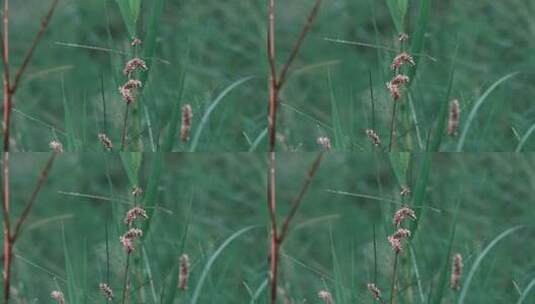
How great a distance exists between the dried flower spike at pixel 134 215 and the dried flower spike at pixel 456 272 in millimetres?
979

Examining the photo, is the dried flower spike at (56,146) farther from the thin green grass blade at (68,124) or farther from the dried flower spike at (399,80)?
the dried flower spike at (399,80)

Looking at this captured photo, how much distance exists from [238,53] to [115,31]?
402 mm

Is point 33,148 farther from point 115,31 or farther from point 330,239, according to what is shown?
point 330,239

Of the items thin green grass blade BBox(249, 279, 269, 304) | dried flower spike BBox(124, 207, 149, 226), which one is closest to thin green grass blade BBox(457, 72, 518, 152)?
thin green grass blade BBox(249, 279, 269, 304)

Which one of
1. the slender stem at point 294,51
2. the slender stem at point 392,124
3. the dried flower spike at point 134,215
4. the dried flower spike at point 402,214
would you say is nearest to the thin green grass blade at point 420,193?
the dried flower spike at point 402,214

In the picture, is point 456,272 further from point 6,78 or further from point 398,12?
point 6,78

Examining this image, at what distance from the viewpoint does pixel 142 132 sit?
136 inches

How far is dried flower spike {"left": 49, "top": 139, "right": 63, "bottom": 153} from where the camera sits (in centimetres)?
344

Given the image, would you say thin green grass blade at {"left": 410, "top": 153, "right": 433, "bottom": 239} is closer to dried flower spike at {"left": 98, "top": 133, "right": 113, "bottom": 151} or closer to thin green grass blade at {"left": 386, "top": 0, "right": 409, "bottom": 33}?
thin green grass blade at {"left": 386, "top": 0, "right": 409, "bottom": 33}

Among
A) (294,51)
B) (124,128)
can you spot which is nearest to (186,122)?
(124,128)

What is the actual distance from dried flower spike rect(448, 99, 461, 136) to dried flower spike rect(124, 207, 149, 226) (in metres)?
1.00

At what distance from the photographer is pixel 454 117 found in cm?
347

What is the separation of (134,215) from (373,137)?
0.79 metres

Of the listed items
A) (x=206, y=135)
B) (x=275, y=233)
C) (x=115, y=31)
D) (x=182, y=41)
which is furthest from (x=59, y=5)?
(x=275, y=233)
